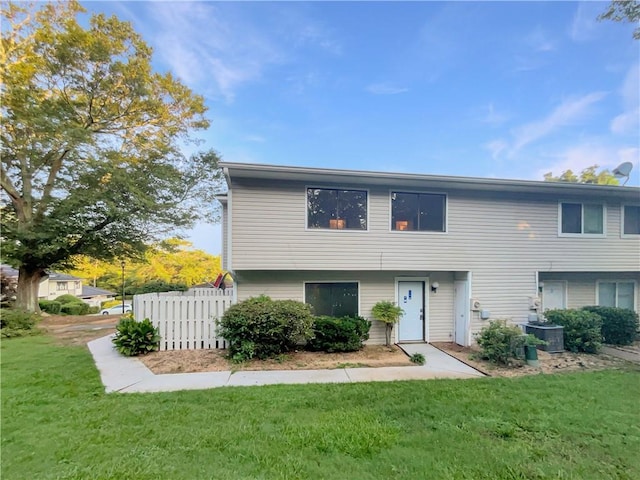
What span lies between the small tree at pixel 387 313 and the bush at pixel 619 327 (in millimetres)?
6216

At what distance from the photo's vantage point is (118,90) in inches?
564

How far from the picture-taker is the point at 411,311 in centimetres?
908

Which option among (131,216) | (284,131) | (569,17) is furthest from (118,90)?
(569,17)

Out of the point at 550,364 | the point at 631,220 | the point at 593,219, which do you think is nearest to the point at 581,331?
the point at 550,364

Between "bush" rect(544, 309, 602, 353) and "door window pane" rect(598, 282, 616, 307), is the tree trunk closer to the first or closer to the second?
"bush" rect(544, 309, 602, 353)

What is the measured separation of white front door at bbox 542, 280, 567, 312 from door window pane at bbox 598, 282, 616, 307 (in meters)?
1.44

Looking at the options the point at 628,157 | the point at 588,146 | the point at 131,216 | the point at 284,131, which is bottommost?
the point at 131,216

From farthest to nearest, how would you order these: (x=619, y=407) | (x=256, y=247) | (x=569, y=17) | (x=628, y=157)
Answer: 1. (x=628, y=157)
2. (x=569, y=17)
3. (x=256, y=247)
4. (x=619, y=407)

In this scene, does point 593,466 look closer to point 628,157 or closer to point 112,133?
point 628,157

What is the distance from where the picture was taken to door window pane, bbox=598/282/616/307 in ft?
33.3

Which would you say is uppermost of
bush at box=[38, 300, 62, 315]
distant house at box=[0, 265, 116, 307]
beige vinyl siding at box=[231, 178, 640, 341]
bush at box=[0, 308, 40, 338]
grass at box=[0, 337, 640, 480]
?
beige vinyl siding at box=[231, 178, 640, 341]

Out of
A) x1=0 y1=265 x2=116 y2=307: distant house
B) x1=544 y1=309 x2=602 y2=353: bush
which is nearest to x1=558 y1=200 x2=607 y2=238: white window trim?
x1=544 y1=309 x2=602 y2=353: bush

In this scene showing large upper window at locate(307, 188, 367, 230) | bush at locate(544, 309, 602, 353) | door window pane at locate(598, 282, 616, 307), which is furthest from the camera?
door window pane at locate(598, 282, 616, 307)

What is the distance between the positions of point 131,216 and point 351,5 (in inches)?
513
